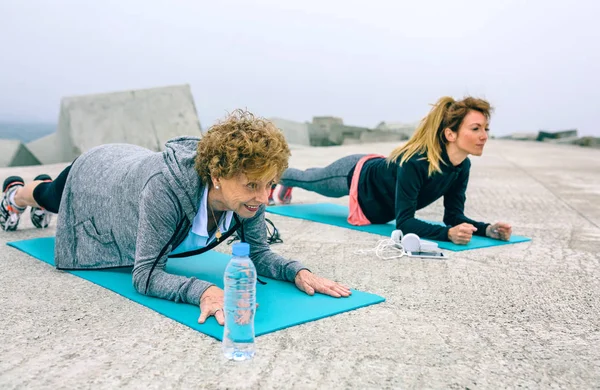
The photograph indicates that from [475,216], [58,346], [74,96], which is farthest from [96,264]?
[74,96]

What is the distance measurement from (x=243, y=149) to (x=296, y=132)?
14635 mm

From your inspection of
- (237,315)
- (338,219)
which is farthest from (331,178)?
(237,315)

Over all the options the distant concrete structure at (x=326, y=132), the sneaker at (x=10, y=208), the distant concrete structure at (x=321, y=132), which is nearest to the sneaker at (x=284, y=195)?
the sneaker at (x=10, y=208)

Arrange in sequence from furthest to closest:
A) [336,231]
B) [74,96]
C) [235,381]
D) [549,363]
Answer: [74,96] < [336,231] < [549,363] < [235,381]

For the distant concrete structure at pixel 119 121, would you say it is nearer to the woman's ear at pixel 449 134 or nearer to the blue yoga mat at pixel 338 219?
the blue yoga mat at pixel 338 219

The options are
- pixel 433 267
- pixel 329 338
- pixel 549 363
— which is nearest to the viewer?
pixel 549 363

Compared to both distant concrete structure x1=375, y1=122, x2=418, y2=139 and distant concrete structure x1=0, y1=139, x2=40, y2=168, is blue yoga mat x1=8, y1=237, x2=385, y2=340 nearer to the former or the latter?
distant concrete structure x1=0, y1=139, x2=40, y2=168

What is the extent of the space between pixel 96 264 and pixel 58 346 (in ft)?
3.35

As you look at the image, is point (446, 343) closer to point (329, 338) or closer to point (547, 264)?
point (329, 338)

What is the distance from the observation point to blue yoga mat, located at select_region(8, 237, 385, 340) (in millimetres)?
2439

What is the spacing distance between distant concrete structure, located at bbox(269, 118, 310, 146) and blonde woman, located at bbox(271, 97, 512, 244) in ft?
38.9

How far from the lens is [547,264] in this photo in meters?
3.76

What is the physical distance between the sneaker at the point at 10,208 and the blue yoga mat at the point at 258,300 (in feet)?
2.78

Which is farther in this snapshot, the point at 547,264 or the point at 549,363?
the point at 547,264
